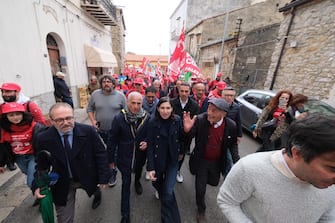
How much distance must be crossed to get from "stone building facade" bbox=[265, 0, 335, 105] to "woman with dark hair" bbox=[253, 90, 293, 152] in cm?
426

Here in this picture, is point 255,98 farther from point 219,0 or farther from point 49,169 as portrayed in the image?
point 219,0

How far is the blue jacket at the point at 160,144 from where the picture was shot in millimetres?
2229

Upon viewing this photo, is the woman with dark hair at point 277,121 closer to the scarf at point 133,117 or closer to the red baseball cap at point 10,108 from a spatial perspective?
the scarf at point 133,117

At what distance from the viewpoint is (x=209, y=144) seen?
2.32 meters

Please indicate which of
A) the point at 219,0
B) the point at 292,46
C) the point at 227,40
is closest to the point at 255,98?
the point at 292,46

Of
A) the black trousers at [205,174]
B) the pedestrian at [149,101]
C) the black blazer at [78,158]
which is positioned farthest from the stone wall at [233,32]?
the black blazer at [78,158]

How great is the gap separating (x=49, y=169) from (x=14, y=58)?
4.84 m

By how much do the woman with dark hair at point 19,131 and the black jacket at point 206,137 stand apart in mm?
2246

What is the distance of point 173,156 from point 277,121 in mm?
2100

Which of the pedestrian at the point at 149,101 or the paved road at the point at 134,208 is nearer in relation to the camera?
the paved road at the point at 134,208

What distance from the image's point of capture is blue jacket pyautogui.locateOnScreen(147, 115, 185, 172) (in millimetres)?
2229

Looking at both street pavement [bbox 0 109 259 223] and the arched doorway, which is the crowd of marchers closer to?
street pavement [bbox 0 109 259 223]

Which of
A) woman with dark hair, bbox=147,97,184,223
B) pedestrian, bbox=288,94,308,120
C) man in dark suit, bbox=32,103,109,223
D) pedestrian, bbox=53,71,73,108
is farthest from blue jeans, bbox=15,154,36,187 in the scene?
pedestrian, bbox=53,71,73,108

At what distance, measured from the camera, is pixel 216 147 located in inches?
90.7
